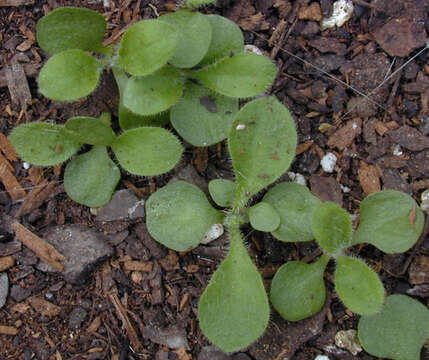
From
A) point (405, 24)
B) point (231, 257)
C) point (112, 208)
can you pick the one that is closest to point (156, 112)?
point (112, 208)

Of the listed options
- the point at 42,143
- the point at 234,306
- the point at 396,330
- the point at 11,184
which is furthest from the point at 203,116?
the point at 396,330

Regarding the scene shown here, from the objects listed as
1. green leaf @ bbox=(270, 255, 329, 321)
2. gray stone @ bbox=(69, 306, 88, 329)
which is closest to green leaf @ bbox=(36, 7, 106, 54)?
gray stone @ bbox=(69, 306, 88, 329)

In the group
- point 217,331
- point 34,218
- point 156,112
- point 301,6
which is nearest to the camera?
point 217,331

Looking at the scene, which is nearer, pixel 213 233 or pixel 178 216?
pixel 178 216

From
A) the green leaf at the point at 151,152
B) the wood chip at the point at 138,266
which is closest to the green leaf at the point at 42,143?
the green leaf at the point at 151,152

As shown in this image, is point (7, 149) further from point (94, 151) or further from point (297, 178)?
point (297, 178)

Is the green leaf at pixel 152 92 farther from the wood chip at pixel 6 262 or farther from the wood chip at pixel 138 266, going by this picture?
the wood chip at pixel 6 262

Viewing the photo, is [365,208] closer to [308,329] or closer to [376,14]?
[308,329]
